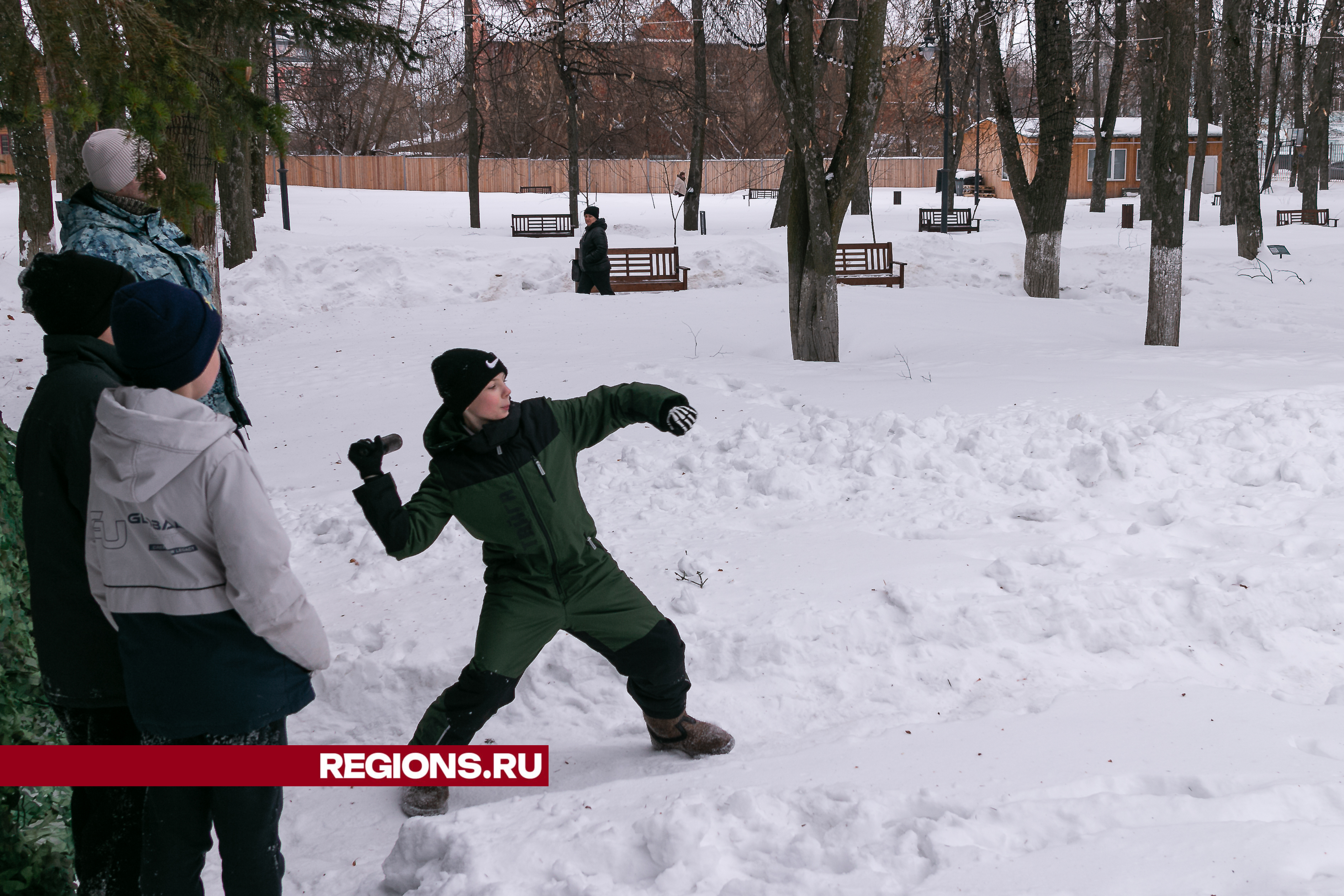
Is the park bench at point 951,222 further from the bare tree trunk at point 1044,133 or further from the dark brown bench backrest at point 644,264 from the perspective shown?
the bare tree trunk at point 1044,133

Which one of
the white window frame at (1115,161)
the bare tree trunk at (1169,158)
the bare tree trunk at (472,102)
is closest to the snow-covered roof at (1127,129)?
the white window frame at (1115,161)

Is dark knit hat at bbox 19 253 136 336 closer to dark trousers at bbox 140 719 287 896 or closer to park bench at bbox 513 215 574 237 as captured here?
dark trousers at bbox 140 719 287 896

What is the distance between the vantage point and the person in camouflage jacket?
3.55 m

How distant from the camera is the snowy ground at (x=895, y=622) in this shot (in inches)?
112

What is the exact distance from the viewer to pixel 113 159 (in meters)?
3.55

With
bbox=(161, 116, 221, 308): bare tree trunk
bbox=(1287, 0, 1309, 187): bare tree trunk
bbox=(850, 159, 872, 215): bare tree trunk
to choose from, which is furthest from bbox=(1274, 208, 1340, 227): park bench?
bbox=(161, 116, 221, 308): bare tree trunk

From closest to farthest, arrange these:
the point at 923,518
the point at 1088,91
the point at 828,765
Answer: the point at 828,765 → the point at 923,518 → the point at 1088,91

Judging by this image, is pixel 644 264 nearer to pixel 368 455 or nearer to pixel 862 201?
pixel 862 201

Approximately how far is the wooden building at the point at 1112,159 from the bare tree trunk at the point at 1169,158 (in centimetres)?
3231

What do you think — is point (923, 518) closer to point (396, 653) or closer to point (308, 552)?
point (396, 653)

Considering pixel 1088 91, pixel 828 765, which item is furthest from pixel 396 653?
pixel 1088 91

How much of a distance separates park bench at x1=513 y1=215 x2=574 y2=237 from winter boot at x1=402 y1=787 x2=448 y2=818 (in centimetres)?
2183

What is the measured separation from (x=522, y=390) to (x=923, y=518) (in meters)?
3.89

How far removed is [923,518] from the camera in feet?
18.4
